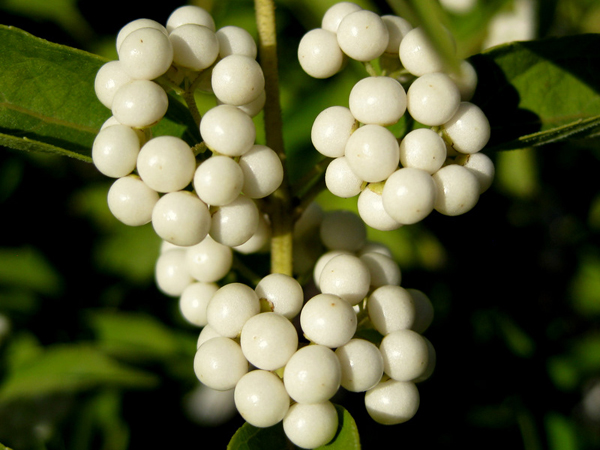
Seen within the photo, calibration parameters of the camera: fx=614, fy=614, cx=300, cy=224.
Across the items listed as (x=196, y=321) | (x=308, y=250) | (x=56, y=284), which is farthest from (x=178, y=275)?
(x=56, y=284)

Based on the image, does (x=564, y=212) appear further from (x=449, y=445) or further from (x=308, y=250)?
(x=308, y=250)

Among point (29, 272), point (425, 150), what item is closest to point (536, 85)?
point (425, 150)

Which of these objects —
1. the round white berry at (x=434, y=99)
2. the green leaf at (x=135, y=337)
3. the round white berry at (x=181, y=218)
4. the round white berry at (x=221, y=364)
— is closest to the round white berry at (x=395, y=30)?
the round white berry at (x=434, y=99)

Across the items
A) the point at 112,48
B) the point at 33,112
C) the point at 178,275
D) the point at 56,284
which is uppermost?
the point at 33,112

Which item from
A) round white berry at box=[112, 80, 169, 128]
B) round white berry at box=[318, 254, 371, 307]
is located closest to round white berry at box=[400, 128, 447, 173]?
round white berry at box=[318, 254, 371, 307]

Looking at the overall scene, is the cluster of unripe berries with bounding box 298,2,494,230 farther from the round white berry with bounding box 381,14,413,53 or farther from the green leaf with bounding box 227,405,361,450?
the green leaf with bounding box 227,405,361,450

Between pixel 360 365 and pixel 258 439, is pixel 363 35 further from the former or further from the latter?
pixel 258 439
